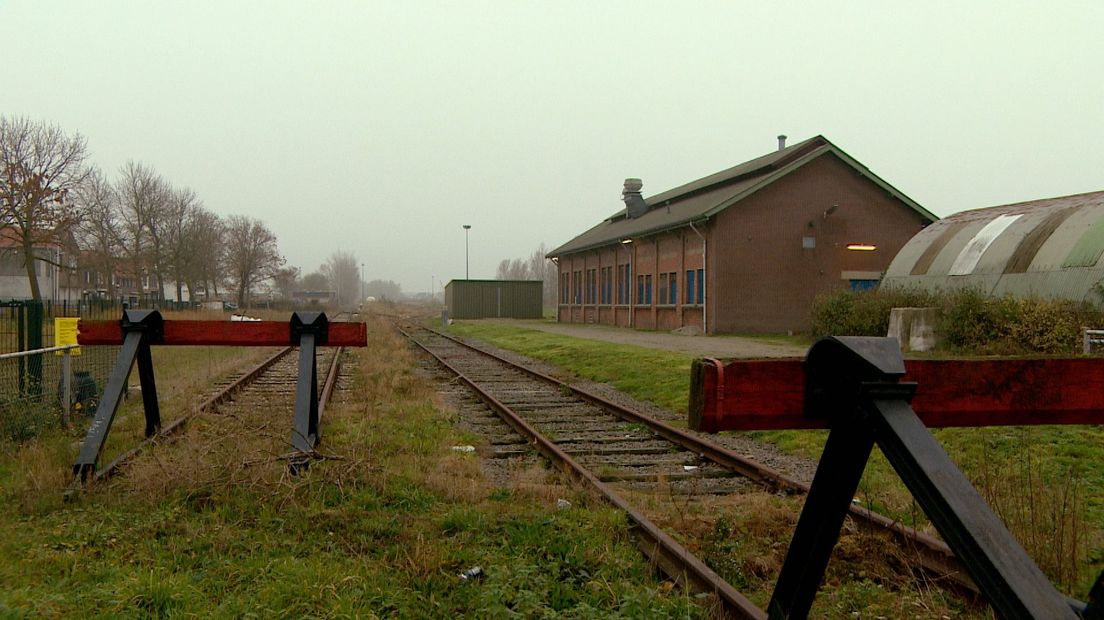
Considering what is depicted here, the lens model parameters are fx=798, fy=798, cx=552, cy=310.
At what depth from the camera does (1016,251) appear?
19031 mm

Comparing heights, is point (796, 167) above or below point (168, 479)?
above

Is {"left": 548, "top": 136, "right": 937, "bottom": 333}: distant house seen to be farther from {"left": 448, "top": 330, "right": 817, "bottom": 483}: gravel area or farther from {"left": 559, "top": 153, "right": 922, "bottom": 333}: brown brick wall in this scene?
{"left": 448, "top": 330, "right": 817, "bottom": 483}: gravel area

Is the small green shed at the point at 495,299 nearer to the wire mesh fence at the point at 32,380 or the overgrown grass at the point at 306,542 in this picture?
the wire mesh fence at the point at 32,380

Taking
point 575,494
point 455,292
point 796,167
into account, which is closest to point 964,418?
point 575,494

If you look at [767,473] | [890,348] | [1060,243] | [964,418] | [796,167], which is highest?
[796,167]

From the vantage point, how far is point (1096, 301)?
51.9 ft

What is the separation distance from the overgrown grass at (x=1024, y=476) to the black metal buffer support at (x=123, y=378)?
5569mm

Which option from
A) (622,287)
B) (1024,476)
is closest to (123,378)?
(1024,476)

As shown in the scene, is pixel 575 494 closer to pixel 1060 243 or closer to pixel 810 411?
pixel 810 411

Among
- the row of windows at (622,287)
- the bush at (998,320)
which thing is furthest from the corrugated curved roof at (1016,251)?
the row of windows at (622,287)

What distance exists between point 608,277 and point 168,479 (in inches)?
1391

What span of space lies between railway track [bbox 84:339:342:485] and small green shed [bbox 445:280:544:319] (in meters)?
31.4

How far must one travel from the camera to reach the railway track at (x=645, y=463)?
4.29m

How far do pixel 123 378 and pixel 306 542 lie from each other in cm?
283
